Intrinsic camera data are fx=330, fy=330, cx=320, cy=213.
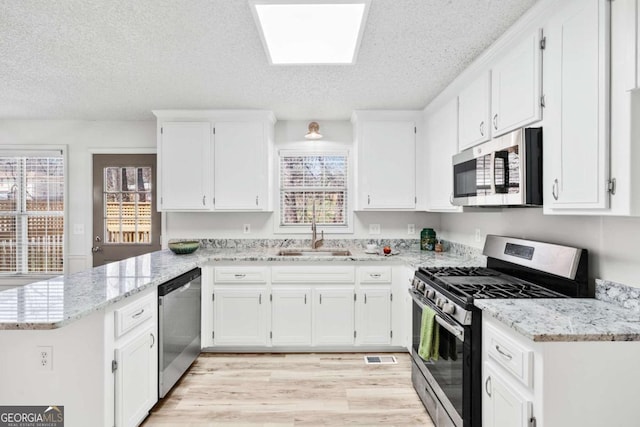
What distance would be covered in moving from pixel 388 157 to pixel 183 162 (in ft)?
6.85

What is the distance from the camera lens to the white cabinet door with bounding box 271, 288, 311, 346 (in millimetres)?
3006

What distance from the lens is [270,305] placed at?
3014 millimetres

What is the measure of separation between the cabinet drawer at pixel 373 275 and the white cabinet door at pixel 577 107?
160 centimetres

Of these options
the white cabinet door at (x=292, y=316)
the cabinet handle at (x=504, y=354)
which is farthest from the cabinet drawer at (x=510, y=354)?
the white cabinet door at (x=292, y=316)

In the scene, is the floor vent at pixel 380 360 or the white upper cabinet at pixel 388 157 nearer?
the floor vent at pixel 380 360

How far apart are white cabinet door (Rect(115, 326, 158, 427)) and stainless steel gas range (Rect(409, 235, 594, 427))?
174 centimetres

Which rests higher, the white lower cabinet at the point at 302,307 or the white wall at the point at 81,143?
the white wall at the point at 81,143

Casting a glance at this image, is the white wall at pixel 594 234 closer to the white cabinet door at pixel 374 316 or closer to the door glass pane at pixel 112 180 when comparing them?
the white cabinet door at pixel 374 316

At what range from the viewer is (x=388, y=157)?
3.36 meters

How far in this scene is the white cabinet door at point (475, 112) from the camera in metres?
2.13

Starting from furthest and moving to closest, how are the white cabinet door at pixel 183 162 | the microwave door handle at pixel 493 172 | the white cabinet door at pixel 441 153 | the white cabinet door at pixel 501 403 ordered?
the white cabinet door at pixel 183 162 → the white cabinet door at pixel 441 153 → the microwave door handle at pixel 493 172 → the white cabinet door at pixel 501 403

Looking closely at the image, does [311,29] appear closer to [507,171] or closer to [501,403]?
[507,171]

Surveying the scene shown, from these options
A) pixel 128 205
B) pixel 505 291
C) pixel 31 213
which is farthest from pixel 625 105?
pixel 31 213

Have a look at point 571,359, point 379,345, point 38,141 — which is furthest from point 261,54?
point 38,141
